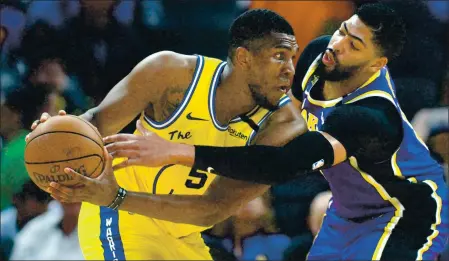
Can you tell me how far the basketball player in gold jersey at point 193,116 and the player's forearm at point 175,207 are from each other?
0.08 ft

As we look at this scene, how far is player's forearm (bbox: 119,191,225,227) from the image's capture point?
2.15m

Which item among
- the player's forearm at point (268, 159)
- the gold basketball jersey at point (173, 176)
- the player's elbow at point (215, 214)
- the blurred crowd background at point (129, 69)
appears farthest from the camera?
the blurred crowd background at point (129, 69)

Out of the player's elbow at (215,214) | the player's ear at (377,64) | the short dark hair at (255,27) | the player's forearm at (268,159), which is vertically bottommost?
the player's elbow at (215,214)

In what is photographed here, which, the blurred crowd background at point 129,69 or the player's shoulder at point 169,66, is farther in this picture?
the blurred crowd background at point 129,69

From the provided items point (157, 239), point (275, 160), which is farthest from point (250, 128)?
point (157, 239)

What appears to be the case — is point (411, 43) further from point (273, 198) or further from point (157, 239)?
point (157, 239)

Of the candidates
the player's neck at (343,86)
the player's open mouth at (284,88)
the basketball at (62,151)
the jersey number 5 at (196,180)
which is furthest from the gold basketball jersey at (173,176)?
the basketball at (62,151)

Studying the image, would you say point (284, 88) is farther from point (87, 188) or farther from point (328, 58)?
point (87, 188)

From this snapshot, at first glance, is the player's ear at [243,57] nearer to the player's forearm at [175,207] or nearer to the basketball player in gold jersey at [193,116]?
the basketball player in gold jersey at [193,116]

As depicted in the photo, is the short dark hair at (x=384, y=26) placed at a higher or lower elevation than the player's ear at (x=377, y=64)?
higher

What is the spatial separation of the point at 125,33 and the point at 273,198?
95 cm

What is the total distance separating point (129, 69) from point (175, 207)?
2.91 feet

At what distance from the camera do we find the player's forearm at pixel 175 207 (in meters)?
2.15

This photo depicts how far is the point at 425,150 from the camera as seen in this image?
8.01 feet
